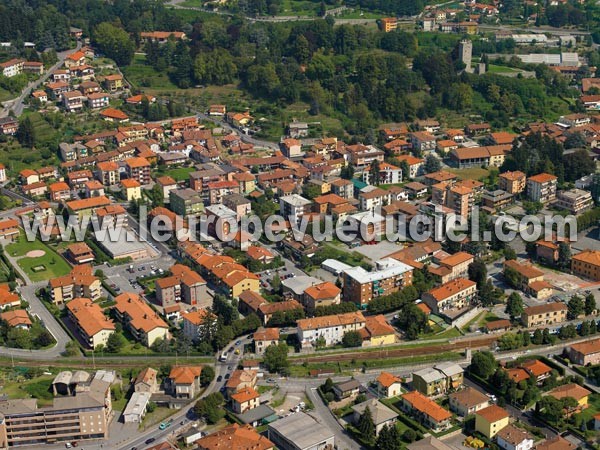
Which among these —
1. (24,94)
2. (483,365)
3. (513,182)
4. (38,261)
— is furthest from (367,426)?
(24,94)

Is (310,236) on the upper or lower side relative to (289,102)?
lower

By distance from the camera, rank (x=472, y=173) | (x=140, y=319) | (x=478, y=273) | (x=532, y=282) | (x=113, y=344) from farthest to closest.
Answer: (x=472, y=173) < (x=532, y=282) < (x=478, y=273) < (x=140, y=319) < (x=113, y=344)

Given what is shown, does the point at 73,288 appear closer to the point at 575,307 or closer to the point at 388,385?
the point at 388,385

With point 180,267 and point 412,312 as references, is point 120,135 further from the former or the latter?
point 412,312

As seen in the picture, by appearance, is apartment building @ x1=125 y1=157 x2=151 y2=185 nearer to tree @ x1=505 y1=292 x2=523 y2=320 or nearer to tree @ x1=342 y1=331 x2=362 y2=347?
tree @ x1=342 y1=331 x2=362 y2=347

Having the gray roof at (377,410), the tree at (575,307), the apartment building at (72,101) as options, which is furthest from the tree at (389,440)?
the apartment building at (72,101)

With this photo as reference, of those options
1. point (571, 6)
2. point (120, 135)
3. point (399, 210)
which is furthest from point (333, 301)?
point (571, 6)

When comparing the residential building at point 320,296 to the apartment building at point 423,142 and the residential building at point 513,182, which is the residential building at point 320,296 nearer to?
the residential building at point 513,182
